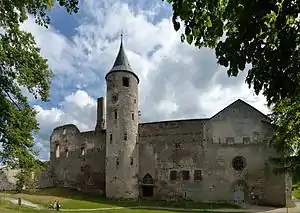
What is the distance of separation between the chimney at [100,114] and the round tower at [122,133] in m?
5.07

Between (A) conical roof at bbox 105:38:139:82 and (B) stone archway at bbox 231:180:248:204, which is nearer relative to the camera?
(B) stone archway at bbox 231:180:248:204

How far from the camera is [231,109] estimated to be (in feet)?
131

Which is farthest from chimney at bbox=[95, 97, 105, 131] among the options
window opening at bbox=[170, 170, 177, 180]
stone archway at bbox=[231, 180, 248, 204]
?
stone archway at bbox=[231, 180, 248, 204]

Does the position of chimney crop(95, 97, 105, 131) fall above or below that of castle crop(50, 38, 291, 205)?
above

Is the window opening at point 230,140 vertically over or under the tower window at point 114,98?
under

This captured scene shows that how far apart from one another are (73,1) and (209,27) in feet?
16.6

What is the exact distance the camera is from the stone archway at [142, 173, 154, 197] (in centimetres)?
4138

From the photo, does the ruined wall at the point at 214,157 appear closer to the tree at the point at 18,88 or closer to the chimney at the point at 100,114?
the chimney at the point at 100,114

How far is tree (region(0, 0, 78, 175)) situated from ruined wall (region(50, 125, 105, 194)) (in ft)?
93.7

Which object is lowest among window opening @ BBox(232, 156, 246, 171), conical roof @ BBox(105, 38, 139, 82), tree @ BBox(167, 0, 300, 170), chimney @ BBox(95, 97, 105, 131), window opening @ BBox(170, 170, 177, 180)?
window opening @ BBox(170, 170, 177, 180)

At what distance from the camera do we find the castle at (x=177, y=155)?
38.1m

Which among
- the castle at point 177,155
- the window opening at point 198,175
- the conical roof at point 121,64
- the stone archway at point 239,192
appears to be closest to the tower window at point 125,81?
the castle at point 177,155

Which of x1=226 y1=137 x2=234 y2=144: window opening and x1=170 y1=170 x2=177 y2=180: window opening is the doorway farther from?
x1=170 y1=170 x2=177 y2=180: window opening

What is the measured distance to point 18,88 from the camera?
1581cm
